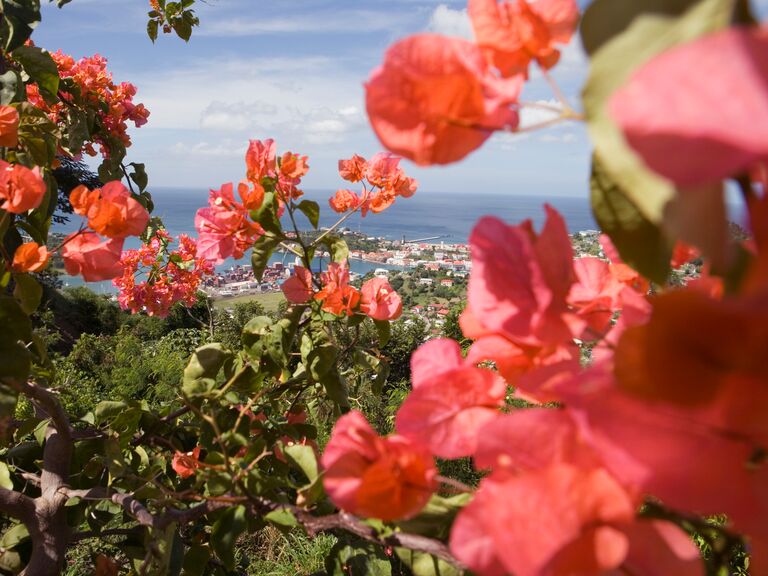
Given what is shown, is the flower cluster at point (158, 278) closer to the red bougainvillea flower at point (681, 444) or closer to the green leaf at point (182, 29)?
the green leaf at point (182, 29)

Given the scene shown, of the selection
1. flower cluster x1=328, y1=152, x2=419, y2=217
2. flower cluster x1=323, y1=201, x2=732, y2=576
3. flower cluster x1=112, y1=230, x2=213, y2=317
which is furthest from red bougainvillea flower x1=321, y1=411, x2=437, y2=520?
flower cluster x1=112, y1=230, x2=213, y2=317

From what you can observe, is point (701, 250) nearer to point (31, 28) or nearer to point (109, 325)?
point (31, 28)

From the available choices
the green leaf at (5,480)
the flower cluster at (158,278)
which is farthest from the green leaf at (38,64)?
the flower cluster at (158,278)

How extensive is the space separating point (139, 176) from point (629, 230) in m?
1.81

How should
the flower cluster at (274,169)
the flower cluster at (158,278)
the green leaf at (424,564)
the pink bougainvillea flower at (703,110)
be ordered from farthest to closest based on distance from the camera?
the flower cluster at (158,278), the flower cluster at (274,169), the green leaf at (424,564), the pink bougainvillea flower at (703,110)

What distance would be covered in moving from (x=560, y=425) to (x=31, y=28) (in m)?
1.19

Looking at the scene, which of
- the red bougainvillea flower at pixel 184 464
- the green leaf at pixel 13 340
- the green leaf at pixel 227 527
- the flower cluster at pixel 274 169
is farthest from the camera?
the flower cluster at pixel 274 169

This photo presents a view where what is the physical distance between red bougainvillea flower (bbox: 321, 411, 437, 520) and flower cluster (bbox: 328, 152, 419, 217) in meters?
0.88

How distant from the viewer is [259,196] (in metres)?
0.80

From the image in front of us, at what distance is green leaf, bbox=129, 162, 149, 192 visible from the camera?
175 cm

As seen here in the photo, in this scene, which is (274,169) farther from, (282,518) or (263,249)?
(282,518)

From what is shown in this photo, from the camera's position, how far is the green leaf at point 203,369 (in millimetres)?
763

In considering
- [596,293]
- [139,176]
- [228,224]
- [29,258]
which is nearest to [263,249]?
[228,224]

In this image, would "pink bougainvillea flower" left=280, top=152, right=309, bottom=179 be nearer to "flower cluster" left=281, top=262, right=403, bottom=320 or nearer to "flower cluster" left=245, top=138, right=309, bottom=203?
"flower cluster" left=245, top=138, right=309, bottom=203
